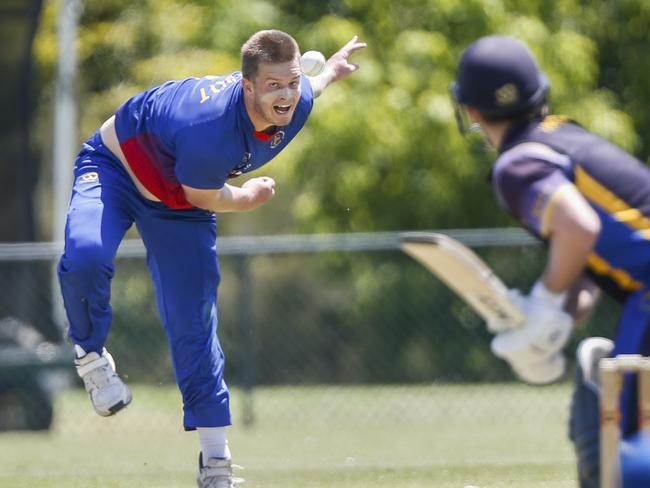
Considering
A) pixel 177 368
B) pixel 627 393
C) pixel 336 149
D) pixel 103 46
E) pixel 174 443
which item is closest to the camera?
pixel 627 393

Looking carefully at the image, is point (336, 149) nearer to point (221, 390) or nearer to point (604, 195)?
point (221, 390)

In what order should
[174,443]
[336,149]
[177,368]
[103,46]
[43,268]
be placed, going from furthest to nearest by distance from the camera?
[103,46]
[336,149]
[43,268]
[174,443]
[177,368]

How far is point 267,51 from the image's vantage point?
5.54 meters

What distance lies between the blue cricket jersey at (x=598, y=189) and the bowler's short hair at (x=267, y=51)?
1.69 meters

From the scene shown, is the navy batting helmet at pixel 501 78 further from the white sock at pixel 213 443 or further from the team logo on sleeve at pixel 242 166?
the white sock at pixel 213 443

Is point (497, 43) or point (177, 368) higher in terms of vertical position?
point (497, 43)

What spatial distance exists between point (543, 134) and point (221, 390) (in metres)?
2.42

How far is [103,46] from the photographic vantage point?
22.2 m

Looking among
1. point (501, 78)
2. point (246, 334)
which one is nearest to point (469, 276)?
point (501, 78)

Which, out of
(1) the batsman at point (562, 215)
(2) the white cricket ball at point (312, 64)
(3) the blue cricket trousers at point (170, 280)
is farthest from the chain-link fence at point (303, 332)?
(1) the batsman at point (562, 215)

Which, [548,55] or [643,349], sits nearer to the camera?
[643,349]

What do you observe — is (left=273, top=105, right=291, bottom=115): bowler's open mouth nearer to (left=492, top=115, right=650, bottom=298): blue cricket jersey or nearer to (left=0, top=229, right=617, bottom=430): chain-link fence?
(left=492, top=115, right=650, bottom=298): blue cricket jersey

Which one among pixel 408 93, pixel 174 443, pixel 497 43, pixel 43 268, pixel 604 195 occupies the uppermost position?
pixel 497 43

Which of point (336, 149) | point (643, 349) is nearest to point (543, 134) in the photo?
point (643, 349)
